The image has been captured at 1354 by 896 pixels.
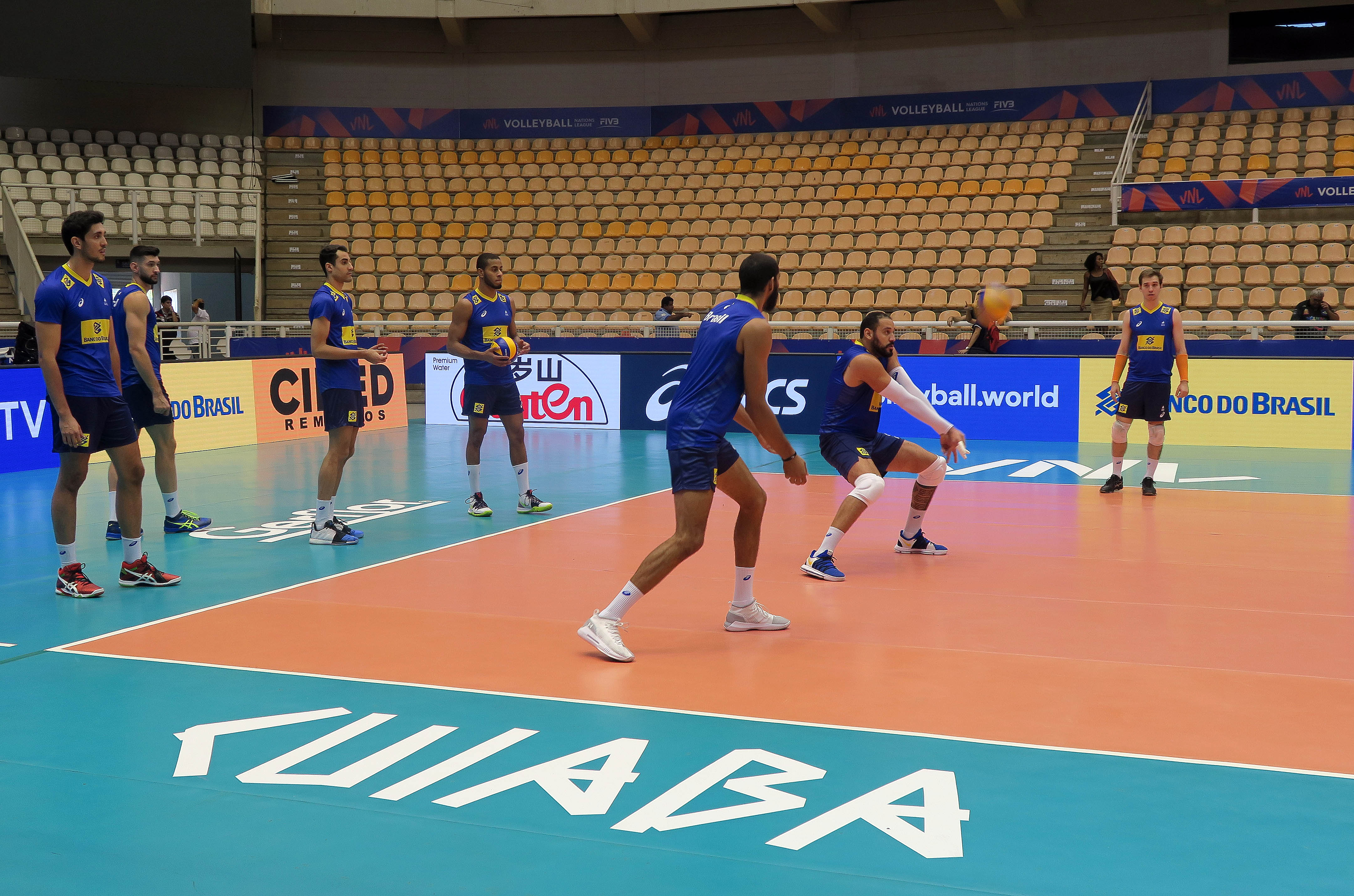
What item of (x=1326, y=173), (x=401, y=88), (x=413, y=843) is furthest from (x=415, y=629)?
(x=401, y=88)

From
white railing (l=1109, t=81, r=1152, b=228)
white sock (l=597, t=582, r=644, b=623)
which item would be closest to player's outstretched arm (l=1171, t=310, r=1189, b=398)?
white sock (l=597, t=582, r=644, b=623)

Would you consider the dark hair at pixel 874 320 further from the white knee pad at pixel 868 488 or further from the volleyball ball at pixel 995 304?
the volleyball ball at pixel 995 304

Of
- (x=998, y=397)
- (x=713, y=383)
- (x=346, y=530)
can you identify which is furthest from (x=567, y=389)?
(x=713, y=383)

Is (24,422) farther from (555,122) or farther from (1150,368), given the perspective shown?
(555,122)

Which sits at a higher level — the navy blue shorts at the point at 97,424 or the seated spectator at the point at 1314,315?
the seated spectator at the point at 1314,315

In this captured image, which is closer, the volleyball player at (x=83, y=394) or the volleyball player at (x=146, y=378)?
the volleyball player at (x=83, y=394)

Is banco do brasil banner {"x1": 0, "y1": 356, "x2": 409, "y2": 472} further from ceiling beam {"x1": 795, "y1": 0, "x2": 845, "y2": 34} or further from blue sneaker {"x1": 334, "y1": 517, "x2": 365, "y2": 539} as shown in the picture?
ceiling beam {"x1": 795, "y1": 0, "x2": 845, "y2": 34}

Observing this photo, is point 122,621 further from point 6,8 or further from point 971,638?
point 6,8

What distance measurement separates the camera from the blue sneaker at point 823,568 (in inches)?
299

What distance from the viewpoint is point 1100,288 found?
725 inches

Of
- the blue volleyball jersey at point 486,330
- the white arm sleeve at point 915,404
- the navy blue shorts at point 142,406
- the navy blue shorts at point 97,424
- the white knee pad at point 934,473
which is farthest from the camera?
the blue volleyball jersey at point 486,330

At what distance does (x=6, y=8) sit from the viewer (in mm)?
24438

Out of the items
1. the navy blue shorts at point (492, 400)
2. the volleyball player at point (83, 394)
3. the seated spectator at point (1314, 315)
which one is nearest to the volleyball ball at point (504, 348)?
the navy blue shorts at point (492, 400)

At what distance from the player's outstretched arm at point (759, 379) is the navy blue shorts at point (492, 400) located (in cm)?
482
